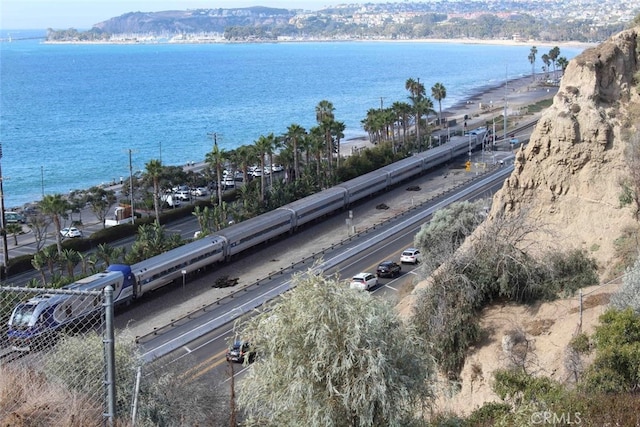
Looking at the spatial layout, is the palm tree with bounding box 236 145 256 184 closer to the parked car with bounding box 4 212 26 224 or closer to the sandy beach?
the parked car with bounding box 4 212 26 224

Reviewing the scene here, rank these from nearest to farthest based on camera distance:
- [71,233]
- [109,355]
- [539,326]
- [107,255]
→ [109,355], [539,326], [107,255], [71,233]

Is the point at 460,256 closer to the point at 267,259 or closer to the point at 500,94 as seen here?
the point at 267,259

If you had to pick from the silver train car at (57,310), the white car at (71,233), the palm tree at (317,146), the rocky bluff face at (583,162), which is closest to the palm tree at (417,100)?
the palm tree at (317,146)

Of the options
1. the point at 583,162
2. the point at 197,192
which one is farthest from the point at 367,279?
the point at 197,192

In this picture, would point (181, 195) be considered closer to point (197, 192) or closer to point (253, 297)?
point (197, 192)

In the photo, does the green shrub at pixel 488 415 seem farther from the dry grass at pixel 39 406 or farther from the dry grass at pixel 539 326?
the dry grass at pixel 539 326

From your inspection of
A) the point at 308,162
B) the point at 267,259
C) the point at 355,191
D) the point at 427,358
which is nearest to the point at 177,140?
the point at 308,162

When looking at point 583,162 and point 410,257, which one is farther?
point 410,257
